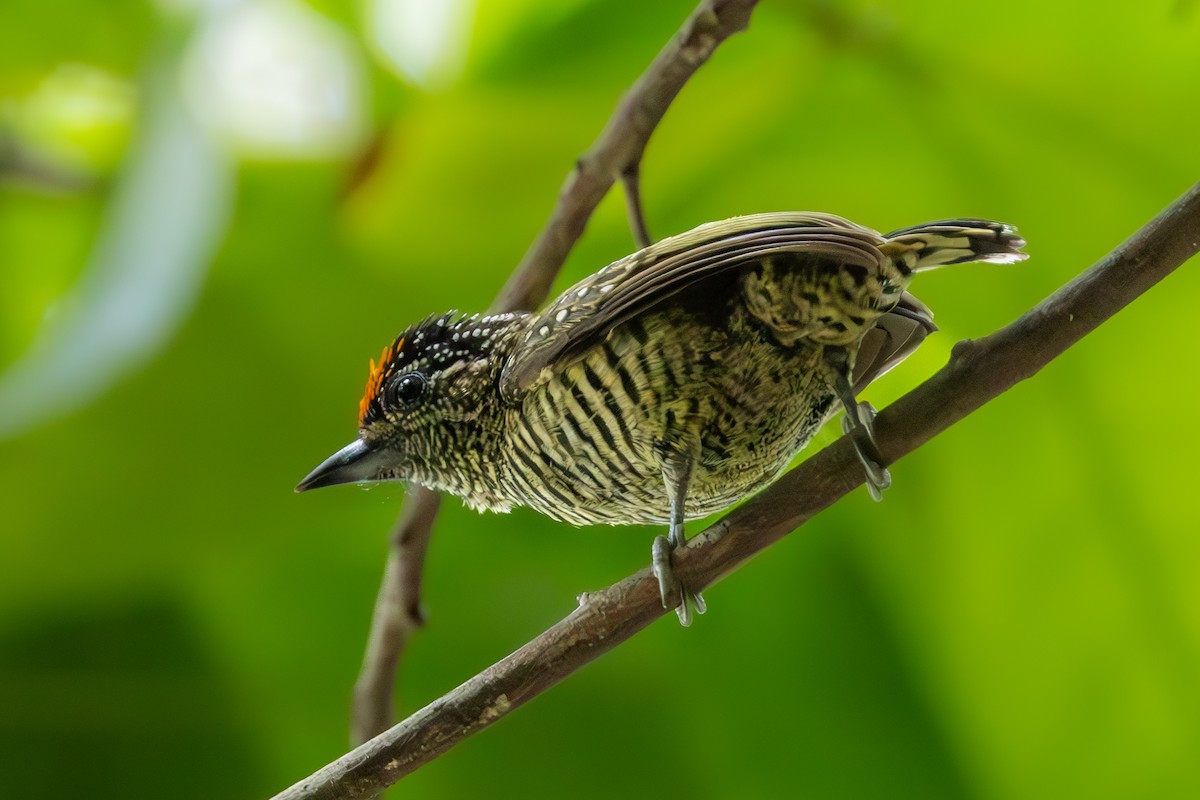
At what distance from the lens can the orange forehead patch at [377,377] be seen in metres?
1.45

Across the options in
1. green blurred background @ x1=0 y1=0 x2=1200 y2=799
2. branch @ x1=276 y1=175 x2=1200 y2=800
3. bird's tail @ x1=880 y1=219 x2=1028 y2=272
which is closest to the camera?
branch @ x1=276 y1=175 x2=1200 y2=800

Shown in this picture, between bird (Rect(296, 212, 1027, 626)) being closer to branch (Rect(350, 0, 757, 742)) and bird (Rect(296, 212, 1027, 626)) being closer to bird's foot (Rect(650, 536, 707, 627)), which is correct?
bird's foot (Rect(650, 536, 707, 627))

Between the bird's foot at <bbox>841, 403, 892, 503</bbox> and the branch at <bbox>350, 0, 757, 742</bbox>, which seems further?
the branch at <bbox>350, 0, 757, 742</bbox>

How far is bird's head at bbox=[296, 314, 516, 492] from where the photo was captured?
4.71ft

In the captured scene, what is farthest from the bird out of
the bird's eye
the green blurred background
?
the green blurred background

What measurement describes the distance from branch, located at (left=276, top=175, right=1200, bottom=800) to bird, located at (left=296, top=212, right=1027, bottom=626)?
0.04 metres

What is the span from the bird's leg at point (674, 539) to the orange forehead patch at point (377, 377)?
43cm

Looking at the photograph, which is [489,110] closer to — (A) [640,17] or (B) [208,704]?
(A) [640,17]

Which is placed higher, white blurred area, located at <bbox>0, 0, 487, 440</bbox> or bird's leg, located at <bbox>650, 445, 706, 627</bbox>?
white blurred area, located at <bbox>0, 0, 487, 440</bbox>

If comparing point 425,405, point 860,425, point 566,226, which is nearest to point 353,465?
point 425,405

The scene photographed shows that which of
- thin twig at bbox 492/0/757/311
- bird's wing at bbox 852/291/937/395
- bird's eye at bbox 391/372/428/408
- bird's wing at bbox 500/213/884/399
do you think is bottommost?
bird's wing at bbox 852/291/937/395

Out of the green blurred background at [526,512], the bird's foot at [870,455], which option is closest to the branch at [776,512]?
the bird's foot at [870,455]

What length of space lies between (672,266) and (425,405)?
473mm

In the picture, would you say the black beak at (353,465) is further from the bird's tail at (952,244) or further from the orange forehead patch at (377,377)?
the bird's tail at (952,244)
